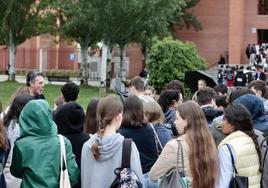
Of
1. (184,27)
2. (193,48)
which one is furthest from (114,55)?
(193,48)

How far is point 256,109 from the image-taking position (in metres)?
6.80

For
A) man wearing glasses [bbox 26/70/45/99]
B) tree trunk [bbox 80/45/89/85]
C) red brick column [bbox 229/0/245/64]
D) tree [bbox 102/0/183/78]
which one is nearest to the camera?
man wearing glasses [bbox 26/70/45/99]

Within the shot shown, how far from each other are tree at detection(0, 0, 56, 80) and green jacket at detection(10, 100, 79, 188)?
3158cm

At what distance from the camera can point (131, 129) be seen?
6.04m

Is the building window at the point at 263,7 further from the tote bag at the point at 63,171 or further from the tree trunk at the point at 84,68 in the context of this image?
the tote bag at the point at 63,171

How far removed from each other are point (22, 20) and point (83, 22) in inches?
175

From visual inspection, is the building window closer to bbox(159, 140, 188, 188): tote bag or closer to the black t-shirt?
the black t-shirt

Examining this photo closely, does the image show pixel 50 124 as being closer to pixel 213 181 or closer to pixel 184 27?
pixel 213 181

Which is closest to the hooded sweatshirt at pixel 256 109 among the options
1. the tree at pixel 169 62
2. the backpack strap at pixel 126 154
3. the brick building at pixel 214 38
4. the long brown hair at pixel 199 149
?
the long brown hair at pixel 199 149

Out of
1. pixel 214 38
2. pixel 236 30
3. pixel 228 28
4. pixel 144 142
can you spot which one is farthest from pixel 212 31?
pixel 144 142

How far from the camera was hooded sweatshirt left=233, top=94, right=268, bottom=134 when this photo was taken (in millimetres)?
6764

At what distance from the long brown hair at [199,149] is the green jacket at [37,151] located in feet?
3.90

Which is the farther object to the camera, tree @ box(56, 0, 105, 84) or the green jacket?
tree @ box(56, 0, 105, 84)

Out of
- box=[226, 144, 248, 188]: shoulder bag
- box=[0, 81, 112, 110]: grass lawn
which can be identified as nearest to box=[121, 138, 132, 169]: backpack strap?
box=[226, 144, 248, 188]: shoulder bag
